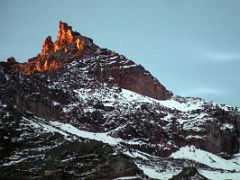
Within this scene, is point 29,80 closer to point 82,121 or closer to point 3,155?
point 82,121

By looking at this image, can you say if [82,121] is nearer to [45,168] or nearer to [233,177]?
[233,177]

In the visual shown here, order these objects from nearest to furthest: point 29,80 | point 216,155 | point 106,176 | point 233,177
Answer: point 106,176 < point 233,177 < point 29,80 < point 216,155

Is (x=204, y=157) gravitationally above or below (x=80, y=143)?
above

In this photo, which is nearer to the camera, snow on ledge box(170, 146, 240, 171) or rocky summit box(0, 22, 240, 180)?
rocky summit box(0, 22, 240, 180)

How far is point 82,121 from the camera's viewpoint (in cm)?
18588

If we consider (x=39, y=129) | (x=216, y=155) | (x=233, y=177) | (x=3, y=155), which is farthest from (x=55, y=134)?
(x=216, y=155)

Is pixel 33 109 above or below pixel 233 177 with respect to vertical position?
above

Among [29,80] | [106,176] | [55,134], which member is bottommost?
[106,176]

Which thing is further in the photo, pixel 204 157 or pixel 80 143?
pixel 204 157

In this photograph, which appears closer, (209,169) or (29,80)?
(209,169)

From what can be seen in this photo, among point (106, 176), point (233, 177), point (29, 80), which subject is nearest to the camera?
point (106, 176)

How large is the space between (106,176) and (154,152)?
239 feet

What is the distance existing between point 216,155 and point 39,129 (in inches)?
3094

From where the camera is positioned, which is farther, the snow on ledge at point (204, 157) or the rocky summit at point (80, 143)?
the snow on ledge at point (204, 157)
